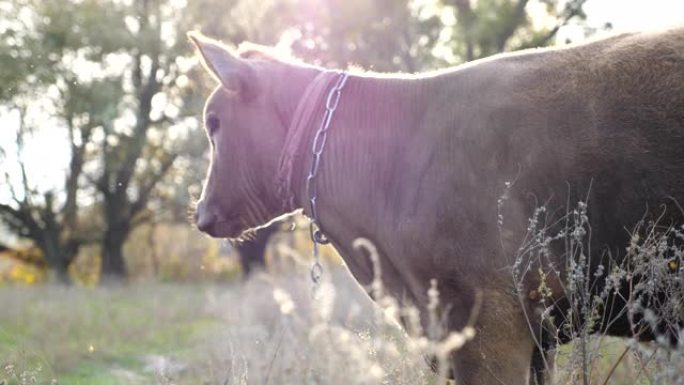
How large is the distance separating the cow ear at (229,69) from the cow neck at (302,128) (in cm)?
34

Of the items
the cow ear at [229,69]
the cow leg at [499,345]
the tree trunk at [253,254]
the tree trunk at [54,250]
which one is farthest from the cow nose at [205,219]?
the tree trunk at [54,250]

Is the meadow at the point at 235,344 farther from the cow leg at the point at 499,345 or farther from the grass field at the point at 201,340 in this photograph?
the cow leg at the point at 499,345

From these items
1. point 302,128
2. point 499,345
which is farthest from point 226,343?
point 499,345

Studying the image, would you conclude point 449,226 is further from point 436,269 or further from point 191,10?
point 191,10

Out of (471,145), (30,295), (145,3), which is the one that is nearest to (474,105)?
(471,145)

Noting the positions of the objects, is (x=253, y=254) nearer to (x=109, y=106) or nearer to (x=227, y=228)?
(x=109, y=106)

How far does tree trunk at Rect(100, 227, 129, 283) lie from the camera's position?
34500 mm

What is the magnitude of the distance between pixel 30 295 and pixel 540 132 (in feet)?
55.3

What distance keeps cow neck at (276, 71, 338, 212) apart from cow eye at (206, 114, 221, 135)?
22.3 inches

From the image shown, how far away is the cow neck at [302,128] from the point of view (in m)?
4.82

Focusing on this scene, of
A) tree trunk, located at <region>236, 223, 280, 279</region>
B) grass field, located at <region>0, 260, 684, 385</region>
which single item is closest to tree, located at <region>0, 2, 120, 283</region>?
grass field, located at <region>0, 260, 684, 385</region>

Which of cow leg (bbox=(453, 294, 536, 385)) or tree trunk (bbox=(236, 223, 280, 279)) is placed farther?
tree trunk (bbox=(236, 223, 280, 279))

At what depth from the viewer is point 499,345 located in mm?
3854

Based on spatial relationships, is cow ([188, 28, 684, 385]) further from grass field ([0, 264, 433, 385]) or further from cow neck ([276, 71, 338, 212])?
grass field ([0, 264, 433, 385])
